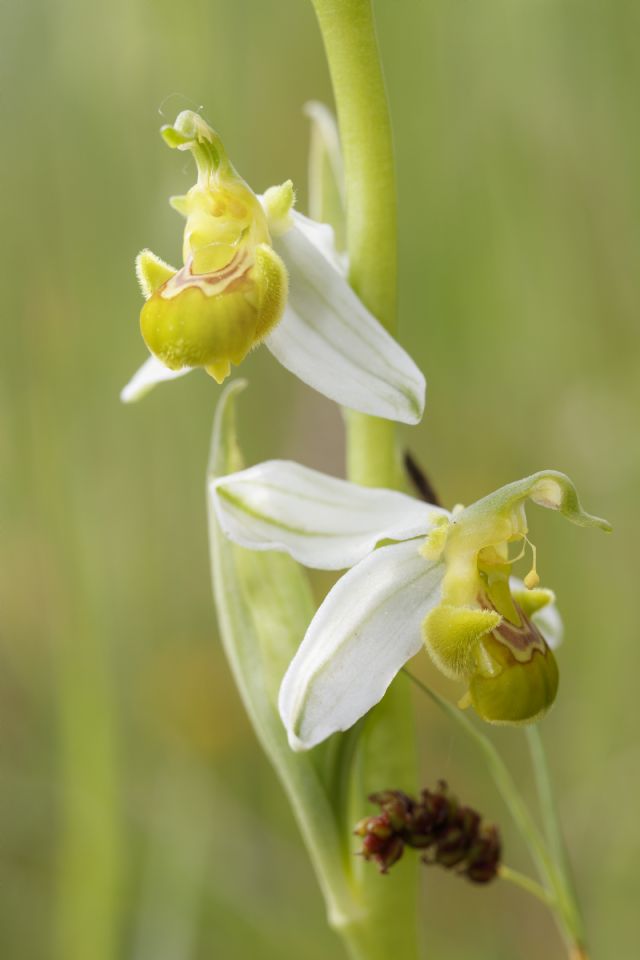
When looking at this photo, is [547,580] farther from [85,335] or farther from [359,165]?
[359,165]

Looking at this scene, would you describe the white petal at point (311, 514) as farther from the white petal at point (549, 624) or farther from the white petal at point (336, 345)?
the white petal at point (549, 624)

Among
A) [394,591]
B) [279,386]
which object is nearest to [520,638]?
[394,591]

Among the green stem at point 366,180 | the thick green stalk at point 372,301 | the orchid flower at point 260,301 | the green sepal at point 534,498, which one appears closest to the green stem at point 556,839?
the thick green stalk at point 372,301

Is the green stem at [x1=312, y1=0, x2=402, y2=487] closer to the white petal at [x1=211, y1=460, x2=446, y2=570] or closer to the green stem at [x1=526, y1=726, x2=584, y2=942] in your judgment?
the white petal at [x1=211, y1=460, x2=446, y2=570]

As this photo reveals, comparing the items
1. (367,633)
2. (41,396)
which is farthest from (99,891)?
(41,396)

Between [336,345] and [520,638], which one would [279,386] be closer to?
[336,345]

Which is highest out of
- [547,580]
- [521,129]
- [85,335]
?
[521,129]
